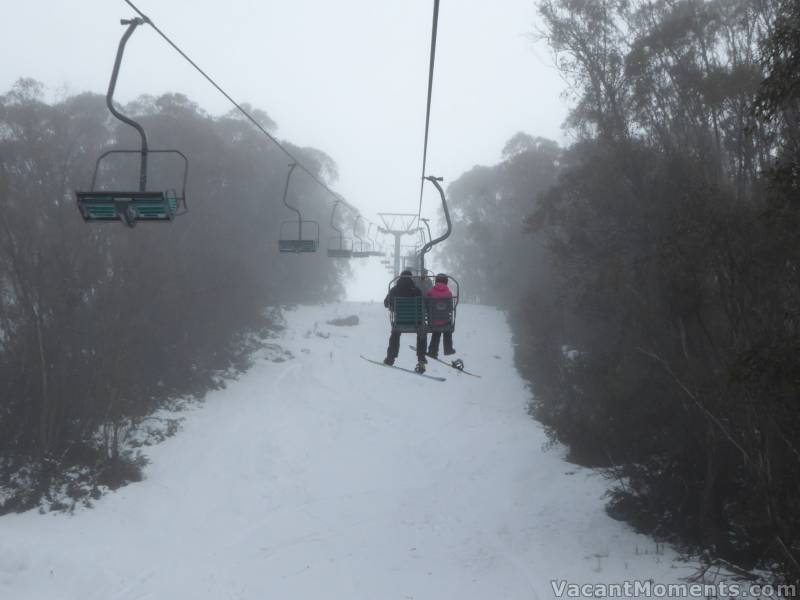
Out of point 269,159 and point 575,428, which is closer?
point 575,428

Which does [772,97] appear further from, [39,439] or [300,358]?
[300,358]

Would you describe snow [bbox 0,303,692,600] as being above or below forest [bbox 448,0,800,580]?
below

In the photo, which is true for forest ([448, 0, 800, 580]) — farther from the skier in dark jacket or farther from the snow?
the skier in dark jacket

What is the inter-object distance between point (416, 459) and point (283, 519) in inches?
247

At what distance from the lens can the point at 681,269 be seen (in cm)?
1280

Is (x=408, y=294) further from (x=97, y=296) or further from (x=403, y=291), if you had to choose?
(x=97, y=296)

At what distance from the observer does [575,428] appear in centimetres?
1961

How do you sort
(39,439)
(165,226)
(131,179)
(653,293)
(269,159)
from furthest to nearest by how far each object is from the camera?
1. (269,159)
2. (131,179)
3. (165,226)
4. (39,439)
5. (653,293)

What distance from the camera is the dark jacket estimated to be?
1015 cm

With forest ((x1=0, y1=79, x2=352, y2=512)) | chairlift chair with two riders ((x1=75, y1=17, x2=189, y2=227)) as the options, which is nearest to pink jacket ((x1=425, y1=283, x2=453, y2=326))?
chairlift chair with two riders ((x1=75, y1=17, x2=189, y2=227))

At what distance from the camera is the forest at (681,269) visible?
454 inches

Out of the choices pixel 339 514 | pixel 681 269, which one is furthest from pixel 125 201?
pixel 339 514

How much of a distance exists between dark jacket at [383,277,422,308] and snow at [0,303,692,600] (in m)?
6.78

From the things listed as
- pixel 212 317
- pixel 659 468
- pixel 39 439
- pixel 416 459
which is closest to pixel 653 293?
pixel 659 468
